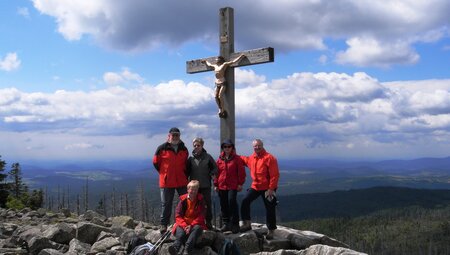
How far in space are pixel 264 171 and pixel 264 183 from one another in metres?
0.30

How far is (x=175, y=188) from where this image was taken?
11586mm

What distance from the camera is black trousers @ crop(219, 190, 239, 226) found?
454 inches

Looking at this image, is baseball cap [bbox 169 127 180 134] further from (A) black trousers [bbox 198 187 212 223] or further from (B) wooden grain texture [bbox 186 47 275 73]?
(B) wooden grain texture [bbox 186 47 275 73]

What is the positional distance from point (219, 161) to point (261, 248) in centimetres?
243

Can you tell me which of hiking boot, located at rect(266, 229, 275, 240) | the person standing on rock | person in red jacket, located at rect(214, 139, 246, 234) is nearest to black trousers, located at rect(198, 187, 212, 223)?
the person standing on rock

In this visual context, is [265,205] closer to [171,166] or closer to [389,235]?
[171,166]

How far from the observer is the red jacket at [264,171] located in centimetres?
1122

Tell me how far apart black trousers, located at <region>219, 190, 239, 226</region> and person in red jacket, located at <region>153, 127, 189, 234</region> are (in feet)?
3.41

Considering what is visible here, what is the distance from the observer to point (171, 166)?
37.3 feet

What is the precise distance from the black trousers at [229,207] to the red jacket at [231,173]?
170mm

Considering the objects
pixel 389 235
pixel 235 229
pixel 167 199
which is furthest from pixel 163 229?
pixel 389 235

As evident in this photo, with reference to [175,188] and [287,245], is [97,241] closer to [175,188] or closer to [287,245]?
[175,188]

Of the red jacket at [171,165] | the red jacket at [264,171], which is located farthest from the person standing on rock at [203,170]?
the red jacket at [264,171]

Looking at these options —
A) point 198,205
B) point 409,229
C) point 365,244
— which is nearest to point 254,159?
point 198,205
